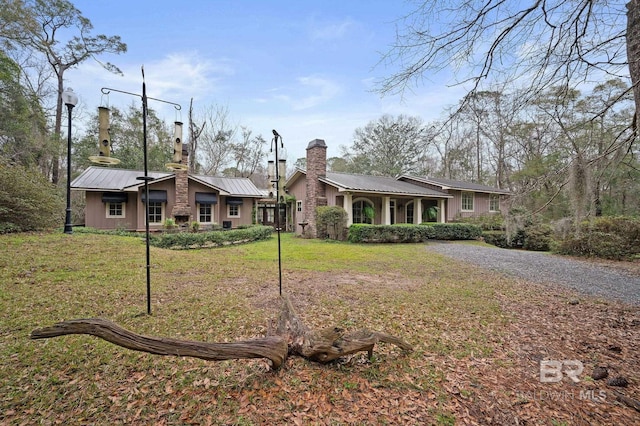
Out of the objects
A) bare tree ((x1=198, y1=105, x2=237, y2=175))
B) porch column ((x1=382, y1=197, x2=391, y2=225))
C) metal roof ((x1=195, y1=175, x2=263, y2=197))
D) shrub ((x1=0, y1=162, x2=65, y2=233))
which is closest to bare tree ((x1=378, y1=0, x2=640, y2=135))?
shrub ((x1=0, y1=162, x2=65, y2=233))

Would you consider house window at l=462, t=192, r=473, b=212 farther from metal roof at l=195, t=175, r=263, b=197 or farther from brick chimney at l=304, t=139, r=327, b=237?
metal roof at l=195, t=175, r=263, b=197

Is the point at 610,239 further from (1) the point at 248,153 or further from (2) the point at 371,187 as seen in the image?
(1) the point at 248,153

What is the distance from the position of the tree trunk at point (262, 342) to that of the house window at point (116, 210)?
550 inches

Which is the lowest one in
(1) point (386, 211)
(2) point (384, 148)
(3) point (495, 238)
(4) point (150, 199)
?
(3) point (495, 238)

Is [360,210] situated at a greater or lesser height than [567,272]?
greater

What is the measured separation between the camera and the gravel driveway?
5.30 meters

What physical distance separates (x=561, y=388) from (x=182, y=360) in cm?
362

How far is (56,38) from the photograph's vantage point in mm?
15547

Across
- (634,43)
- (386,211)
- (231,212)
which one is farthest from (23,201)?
(386,211)

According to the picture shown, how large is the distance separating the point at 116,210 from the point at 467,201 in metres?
21.3

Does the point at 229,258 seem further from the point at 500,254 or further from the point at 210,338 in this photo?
the point at 500,254

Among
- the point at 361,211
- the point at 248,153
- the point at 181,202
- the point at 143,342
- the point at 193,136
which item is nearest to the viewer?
the point at 143,342

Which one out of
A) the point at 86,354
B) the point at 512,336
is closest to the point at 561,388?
the point at 512,336

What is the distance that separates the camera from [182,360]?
2727 millimetres
